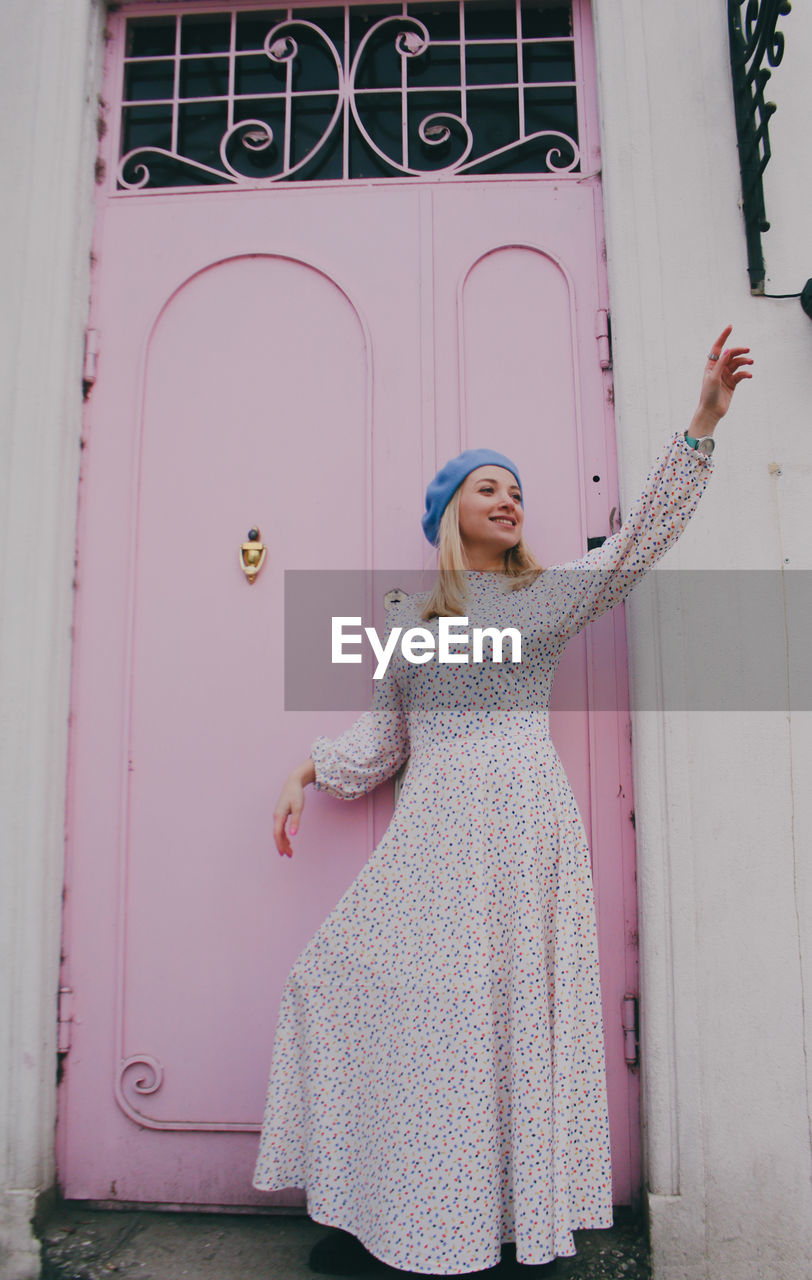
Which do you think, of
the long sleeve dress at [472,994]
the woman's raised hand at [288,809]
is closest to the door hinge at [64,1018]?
the long sleeve dress at [472,994]

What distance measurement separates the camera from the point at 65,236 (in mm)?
2414

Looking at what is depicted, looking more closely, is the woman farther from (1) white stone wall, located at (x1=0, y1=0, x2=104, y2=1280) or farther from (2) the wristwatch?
(1) white stone wall, located at (x1=0, y1=0, x2=104, y2=1280)

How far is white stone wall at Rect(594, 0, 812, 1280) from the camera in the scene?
77.5 inches

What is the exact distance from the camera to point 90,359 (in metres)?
2.46

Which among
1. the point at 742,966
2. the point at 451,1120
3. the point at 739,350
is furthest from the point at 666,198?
the point at 451,1120

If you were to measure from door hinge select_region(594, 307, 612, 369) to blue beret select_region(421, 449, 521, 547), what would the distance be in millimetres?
475

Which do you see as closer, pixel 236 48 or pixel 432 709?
pixel 432 709

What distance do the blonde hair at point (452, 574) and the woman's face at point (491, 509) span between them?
0.03 metres

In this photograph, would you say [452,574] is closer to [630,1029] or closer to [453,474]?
[453,474]

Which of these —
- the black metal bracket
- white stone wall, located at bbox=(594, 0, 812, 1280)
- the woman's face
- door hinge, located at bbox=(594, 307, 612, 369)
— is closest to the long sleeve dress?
the woman's face

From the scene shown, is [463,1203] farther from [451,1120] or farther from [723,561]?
[723,561]

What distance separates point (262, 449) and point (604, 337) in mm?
1005

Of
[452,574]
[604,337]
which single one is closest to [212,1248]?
[452,574]

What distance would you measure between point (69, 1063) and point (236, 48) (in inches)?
118
